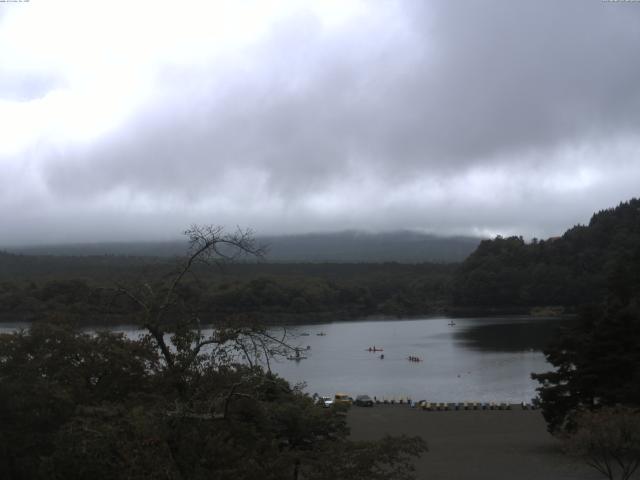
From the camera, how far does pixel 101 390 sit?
37.2ft

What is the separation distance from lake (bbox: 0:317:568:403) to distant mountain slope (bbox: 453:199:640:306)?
12.7m

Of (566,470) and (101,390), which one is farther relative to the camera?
(566,470)

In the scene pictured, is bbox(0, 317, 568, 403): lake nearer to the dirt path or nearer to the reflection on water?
the reflection on water

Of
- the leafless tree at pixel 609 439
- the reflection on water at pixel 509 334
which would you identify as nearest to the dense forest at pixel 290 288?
the reflection on water at pixel 509 334

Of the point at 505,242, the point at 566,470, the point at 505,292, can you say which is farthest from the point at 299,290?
the point at 566,470

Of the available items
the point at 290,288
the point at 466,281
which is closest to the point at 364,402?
the point at 290,288

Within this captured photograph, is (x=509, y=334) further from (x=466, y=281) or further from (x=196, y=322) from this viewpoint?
(x=196, y=322)

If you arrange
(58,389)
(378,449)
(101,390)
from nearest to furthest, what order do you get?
(378,449) → (58,389) → (101,390)

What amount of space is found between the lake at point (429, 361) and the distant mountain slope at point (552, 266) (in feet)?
41.5

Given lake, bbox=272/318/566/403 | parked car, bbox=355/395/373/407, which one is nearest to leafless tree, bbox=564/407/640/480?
lake, bbox=272/318/566/403

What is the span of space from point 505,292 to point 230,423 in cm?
9173

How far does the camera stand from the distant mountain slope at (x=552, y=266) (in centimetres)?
8850

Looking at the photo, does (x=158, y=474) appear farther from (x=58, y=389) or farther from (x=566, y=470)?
(x=566, y=470)

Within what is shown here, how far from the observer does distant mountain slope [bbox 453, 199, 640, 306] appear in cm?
8850
